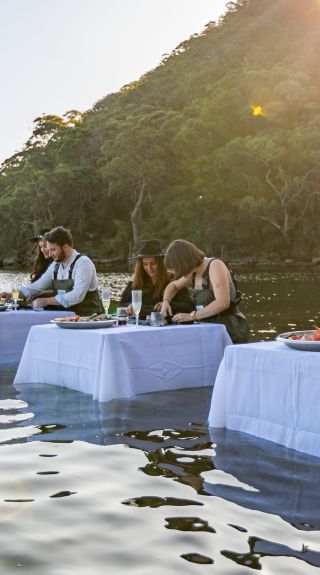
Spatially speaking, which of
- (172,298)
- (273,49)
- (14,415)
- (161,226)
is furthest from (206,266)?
(273,49)

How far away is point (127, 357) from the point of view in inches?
240

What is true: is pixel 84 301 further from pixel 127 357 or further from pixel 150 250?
pixel 127 357

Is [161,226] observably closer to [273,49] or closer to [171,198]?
[171,198]

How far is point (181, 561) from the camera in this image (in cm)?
320

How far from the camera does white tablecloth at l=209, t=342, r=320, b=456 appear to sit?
448cm

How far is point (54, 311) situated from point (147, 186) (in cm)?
5462

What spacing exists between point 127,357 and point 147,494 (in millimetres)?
2143

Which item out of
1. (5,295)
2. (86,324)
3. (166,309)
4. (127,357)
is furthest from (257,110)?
(127,357)

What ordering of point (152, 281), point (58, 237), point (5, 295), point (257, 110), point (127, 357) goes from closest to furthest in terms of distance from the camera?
point (127, 357)
point (152, 281)
point (58, 237)
point (5, 295)
point (257, 110)

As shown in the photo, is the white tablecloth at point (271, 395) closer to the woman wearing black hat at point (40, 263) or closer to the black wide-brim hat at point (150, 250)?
the black wide-brim hat at point (150, 250)

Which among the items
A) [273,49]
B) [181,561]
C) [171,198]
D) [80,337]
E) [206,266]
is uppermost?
[273,49]

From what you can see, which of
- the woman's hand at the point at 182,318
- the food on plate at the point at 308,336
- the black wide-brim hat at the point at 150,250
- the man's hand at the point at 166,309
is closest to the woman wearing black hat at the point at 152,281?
the black wide-brim hat at the point at 150,250

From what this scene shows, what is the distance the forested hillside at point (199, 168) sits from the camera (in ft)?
171

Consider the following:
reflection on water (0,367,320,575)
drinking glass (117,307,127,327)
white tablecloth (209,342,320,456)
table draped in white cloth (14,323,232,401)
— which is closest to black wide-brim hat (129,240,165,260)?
drinking glass (117,307,127,327)
